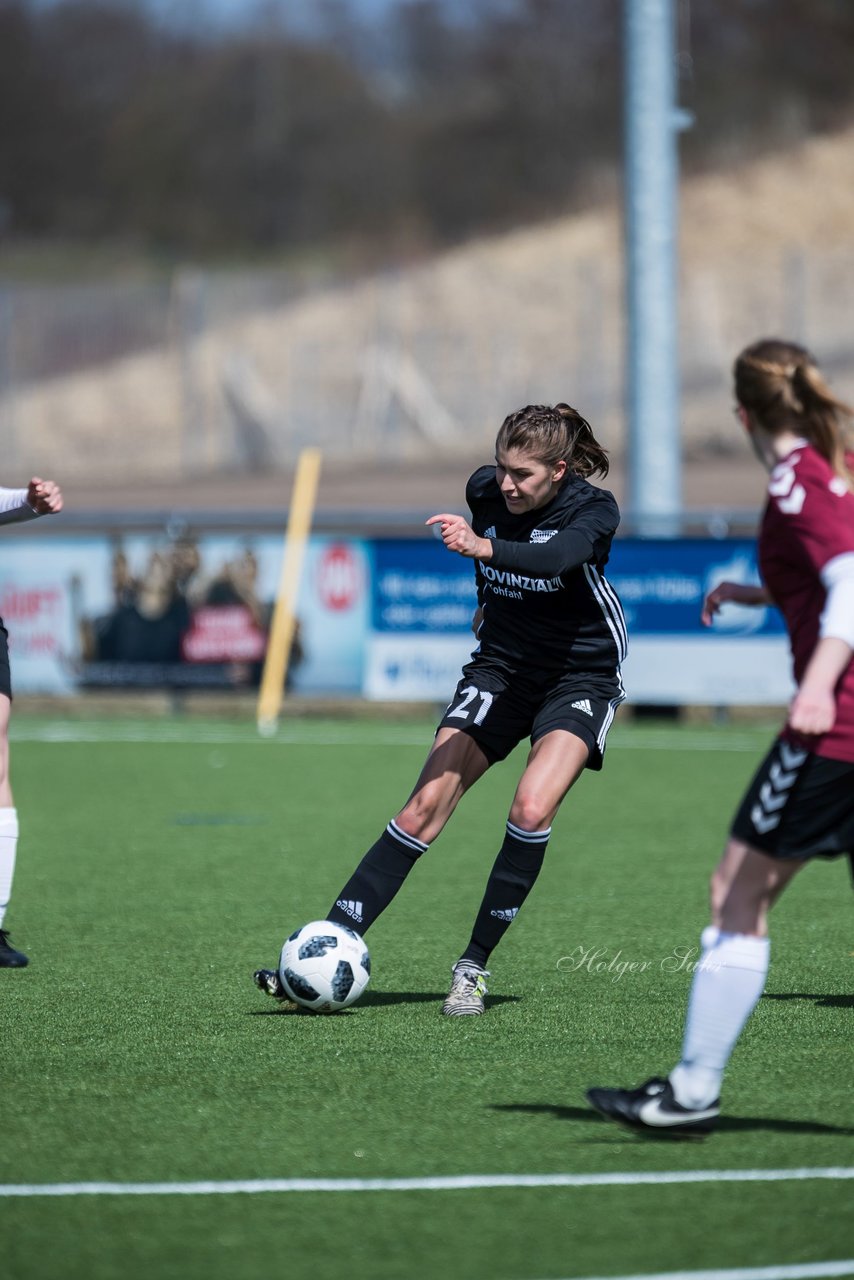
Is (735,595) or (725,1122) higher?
(735,595)

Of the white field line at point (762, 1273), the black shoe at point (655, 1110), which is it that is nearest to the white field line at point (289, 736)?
the black shoe at point (655, 1110)

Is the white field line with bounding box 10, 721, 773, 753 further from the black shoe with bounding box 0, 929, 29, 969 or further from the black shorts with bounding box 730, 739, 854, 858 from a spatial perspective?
the black shorts with bounding box 730, 739, 854, 858

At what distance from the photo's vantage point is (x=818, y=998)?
20.6ft

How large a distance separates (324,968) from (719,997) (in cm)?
190

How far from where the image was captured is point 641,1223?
3.96 metres

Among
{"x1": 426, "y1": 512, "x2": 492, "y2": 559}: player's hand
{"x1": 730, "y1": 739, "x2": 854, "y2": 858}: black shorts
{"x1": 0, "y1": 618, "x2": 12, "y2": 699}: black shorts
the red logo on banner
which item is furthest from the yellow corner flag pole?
{"x1": 730, "y1": 739, "x2": 854, "y2": 858}: black shorts

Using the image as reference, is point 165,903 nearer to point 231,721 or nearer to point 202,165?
point 231,721

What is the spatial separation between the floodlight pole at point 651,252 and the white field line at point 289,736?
90.4 inches

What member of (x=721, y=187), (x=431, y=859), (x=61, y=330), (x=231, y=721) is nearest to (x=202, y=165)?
(x=721, y=187)

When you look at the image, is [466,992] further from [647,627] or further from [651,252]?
[651,252]

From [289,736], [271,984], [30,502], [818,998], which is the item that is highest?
[30,502]

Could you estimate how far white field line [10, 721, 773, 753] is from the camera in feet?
49.4

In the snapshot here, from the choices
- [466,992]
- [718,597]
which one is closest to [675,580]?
[466,992]

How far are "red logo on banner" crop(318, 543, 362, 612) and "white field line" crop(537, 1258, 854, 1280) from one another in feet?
42.1
